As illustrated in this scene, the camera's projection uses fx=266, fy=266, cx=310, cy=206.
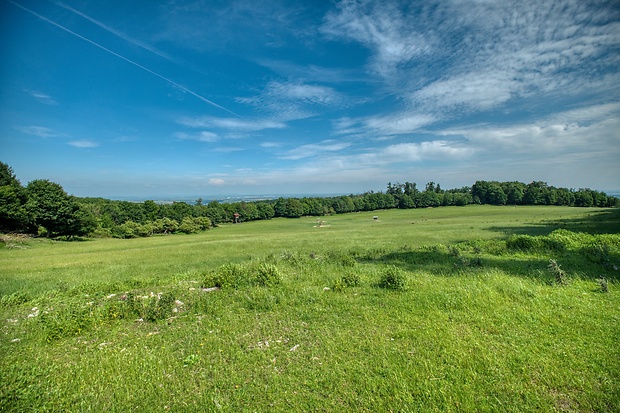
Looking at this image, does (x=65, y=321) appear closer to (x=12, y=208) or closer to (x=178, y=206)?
(x=12, y=208)

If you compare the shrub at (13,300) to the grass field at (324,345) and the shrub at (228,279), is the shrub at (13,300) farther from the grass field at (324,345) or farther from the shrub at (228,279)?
the shrub at (228,279)

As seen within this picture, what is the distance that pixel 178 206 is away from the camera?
309 feet

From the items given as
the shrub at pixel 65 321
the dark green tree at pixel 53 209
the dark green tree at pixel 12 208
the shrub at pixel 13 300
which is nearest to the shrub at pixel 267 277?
the shrub at pixel 65 321

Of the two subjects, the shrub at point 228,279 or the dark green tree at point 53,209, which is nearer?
the shrub at point 228,279

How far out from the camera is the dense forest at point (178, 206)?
48.2 m

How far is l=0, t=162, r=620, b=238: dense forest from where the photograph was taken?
48.2 meters

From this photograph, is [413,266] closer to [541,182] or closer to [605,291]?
[605,291]

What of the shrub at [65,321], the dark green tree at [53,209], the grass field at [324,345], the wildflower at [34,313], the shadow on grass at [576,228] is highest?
the dark green tree at [53,209]

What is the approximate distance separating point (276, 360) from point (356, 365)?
75.3 inches

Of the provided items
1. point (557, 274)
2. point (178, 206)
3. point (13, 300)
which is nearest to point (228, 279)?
point (13, 300)

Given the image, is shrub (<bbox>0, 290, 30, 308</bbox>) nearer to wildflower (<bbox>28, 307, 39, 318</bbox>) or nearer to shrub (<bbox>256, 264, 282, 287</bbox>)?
wildflower (<bbox>28, 307, 39, 318</bbox>)

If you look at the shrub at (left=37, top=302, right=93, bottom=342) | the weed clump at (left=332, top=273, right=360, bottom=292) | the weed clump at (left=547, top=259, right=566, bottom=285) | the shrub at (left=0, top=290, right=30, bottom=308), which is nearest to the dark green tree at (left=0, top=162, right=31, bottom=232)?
the shrub at (left=0, top=290, right=30, bottom=308)

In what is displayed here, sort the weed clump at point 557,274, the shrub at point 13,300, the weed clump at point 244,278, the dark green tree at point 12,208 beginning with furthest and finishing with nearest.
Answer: the dark green tree at point 12,208
the weed clump at point 244,278
the weed clump at point 557,274
the shrub at point 13,300

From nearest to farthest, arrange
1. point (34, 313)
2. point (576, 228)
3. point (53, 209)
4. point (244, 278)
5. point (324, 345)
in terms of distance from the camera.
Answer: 1. point (324, 345)
2. point (34, 313)
3. point (244, 278)
4. point (576, 228)
5. point (53, 209)
